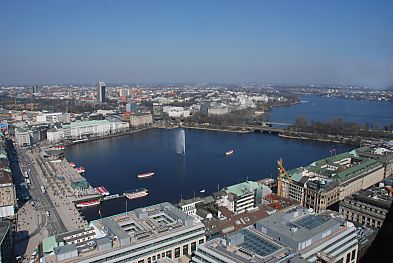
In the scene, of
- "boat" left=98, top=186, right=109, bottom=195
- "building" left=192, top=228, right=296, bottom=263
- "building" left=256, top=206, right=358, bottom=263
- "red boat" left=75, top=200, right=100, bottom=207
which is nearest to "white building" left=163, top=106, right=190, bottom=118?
"boat" left=98, top=186, right=109, bottom=195

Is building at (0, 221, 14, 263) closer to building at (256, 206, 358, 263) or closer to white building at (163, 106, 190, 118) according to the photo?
building at (256, 206, 358, 263)

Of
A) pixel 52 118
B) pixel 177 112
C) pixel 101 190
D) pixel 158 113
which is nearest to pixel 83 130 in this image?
pixel 52 118

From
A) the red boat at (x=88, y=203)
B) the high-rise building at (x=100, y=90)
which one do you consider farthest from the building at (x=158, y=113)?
the red boat at (x=88, y=203)

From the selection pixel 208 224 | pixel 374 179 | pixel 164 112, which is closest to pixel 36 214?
pixel 208 224

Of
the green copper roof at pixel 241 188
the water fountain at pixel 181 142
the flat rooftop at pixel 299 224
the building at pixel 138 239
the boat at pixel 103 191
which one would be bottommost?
the boat at pixel 103 191

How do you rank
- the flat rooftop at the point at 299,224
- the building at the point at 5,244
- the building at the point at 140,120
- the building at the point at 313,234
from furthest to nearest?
the building at the point at 140,120, the building at the point at 5,244, the flat rooftop at the point at 299,224, the building at the point at 313,234

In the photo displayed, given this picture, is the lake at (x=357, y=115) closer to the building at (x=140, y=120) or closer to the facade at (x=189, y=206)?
the building at (x=140, y=120)

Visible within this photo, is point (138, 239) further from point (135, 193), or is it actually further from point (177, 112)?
point (177, 112)
